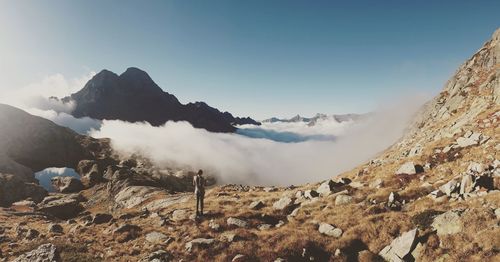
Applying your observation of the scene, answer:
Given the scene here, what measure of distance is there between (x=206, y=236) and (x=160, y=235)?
13.2 feet

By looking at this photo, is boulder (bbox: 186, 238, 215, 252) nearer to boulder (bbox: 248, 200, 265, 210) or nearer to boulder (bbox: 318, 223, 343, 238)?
boulder (bbox: 318, 223, 343, 238)

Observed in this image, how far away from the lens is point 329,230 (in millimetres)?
23094

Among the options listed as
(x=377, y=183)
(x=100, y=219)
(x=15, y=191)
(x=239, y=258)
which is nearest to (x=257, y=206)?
(x=377, y=183)

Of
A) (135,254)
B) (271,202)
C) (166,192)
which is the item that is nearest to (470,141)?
(271,202)

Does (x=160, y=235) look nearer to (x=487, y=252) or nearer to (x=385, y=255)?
(x=385, y=255)

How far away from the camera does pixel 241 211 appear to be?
104ft

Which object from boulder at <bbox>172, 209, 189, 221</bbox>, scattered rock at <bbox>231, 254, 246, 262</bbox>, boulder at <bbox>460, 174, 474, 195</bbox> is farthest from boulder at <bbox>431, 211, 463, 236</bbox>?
boulder at <bbox>172, 209, 189, 221</bbox>

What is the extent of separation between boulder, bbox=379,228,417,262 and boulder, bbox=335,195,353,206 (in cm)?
1012

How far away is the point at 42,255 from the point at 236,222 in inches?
532

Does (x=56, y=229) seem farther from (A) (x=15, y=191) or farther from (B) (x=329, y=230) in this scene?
(A) (x=15, y=191)

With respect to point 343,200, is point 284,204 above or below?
below

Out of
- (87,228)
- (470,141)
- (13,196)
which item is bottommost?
(13,196)

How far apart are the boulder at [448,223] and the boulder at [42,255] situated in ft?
74.2

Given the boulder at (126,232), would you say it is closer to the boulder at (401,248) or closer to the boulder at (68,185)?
the boulder at (401,248)
